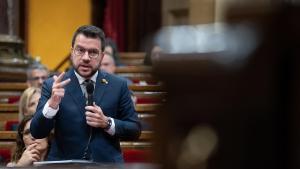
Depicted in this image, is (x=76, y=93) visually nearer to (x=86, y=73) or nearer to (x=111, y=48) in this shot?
(x=86, y=73)

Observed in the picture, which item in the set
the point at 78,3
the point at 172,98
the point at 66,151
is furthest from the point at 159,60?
the point at 78,3

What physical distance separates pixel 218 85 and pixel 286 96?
0.05m

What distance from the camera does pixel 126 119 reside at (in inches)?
115

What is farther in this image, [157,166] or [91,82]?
[91,82]

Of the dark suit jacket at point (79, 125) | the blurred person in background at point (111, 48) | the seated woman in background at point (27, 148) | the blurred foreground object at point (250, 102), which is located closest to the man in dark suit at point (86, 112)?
the dark suit jacket at point (79, 125)

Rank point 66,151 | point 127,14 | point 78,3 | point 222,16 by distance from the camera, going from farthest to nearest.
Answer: point 127,14, point 78,3, point 66,151, point 222,16

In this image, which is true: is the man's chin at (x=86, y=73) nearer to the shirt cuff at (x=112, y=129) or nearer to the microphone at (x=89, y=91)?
the microphone at (x=89, y=91)

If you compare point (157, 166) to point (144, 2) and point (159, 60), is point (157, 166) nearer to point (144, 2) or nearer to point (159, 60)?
point (159, 60)

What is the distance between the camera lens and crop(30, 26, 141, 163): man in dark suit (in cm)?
273

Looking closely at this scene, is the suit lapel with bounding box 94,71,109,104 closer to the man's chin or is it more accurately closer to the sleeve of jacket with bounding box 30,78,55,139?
the man's chin

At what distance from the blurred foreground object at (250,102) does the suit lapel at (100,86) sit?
2336 millimetres

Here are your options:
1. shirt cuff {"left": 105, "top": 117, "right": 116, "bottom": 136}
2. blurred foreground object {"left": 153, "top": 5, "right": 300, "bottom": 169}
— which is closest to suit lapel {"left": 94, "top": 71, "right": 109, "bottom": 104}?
shirt cuff {"left": 105, "top": 117, "right": 116, "bottom": 136}

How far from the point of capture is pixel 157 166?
574 millimetres

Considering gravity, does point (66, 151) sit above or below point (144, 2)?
below
